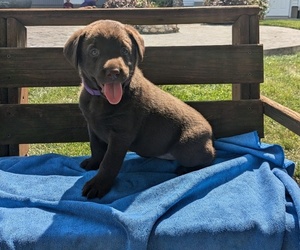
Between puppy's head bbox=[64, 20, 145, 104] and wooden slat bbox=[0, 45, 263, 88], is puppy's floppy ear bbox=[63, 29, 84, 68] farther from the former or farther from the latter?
wooden slat bbox=[0, 45, 263, 88]

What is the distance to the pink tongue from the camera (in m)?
2.44

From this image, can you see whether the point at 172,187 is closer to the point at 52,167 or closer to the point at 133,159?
the point at 133,159

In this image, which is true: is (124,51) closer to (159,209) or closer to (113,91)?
(113,91)

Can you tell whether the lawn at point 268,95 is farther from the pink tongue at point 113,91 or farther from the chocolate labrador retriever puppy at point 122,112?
the pink tongue at point 113,91

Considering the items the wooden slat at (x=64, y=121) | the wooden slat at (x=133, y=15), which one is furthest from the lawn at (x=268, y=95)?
the wooden slat at (x=133, y=15)

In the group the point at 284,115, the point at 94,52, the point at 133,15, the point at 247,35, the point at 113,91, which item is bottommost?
the point at 284,115

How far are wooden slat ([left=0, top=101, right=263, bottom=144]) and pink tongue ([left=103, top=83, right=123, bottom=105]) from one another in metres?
0.89

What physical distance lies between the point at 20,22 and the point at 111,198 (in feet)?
5.12

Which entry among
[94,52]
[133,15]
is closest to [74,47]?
[94,52]

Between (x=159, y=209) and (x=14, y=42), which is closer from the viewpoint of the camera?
(x=159, y=209)

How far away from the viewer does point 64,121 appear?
3287 mm

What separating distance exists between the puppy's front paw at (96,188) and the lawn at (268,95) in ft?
5.93

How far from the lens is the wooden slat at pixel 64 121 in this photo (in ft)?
10.7

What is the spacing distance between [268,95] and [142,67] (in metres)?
3.09
